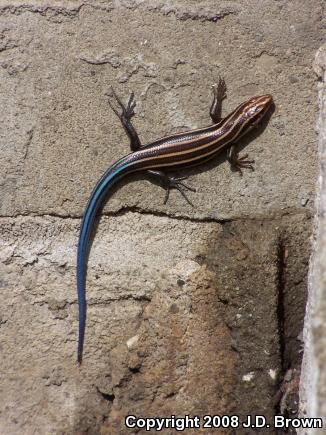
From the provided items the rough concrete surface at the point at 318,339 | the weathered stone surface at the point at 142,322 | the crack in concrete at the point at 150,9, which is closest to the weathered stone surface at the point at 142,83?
the crack in concrete at the point at 150,9

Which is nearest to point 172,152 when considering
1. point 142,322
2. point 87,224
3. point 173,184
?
point 173,184

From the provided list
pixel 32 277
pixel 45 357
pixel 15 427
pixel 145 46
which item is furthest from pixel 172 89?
pixel 15 427

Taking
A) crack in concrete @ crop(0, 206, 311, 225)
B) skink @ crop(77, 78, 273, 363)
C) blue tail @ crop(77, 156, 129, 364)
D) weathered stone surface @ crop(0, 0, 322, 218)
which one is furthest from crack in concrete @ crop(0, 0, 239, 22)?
crack in concrete @ crop(0, 206, 311, 225)

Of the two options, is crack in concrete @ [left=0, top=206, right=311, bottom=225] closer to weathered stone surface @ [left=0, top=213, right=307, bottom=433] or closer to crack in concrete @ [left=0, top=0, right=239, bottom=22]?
weathered stone surface @ [left=0, top=213, right=307, bottom=433]

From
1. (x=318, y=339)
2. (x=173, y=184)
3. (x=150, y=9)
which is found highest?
(x=150, y=9)

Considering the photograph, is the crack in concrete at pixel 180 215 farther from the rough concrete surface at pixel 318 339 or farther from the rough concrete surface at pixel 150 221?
the rough concrete surface at pixel 318 339

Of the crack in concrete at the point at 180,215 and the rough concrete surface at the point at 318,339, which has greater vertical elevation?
the crack in concrete at the point at 180,215

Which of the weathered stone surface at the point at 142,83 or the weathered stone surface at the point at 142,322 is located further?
the weathered stone surface at the point at 142,83

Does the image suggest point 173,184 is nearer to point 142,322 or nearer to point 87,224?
point 87,224

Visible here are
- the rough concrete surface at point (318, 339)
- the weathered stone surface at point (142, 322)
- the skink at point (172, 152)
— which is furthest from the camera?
the skink at point (172, 152)
